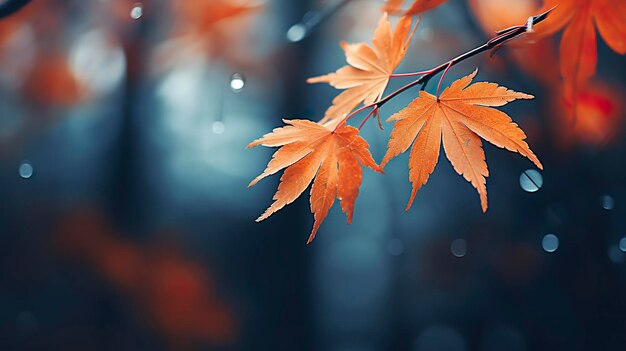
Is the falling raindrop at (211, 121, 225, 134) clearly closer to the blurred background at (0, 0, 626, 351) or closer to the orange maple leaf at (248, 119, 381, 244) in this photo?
the blurred background at (0, 0, 626, 351)

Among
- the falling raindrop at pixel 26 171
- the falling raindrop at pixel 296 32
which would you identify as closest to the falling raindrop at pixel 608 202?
the falling raindrop at pixel 296 32

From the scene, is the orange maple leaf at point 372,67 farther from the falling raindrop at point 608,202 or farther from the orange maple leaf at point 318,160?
the falling raindrop at point 608,202

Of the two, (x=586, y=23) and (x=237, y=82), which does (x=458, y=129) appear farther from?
(x=237, y=82)

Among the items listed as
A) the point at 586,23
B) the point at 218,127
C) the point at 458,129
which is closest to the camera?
the point at 458,129

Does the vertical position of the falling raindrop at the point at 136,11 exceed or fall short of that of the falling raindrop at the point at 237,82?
it exceeds it

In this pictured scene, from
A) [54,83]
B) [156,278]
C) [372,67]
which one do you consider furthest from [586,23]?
[54,83]

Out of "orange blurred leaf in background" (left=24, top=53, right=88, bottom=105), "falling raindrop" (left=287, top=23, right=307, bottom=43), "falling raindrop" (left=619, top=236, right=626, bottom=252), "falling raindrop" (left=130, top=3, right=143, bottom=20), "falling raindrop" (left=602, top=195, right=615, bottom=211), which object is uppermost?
"falling raindrop" (left=130, top=3, right=143, bottom=20)

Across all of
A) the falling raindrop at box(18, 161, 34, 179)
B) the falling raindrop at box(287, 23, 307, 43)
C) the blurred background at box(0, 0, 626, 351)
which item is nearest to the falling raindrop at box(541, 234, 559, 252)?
the blurred background at box(0, 0, 626, 351)
